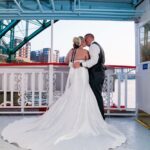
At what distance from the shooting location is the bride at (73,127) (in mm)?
3035

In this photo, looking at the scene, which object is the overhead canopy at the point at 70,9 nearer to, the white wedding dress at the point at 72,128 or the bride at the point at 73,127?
the bride at the point at 73,127

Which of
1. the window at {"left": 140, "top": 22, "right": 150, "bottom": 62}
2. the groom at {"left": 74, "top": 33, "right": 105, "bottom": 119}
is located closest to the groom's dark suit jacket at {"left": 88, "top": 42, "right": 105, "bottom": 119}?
the groom at {"left": 74, "top": 33, "right": 105, "bottom": 119}

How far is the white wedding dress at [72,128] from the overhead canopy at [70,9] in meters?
1.33

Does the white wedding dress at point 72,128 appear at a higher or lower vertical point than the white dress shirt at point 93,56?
lower

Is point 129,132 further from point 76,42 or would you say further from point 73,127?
point 76,42

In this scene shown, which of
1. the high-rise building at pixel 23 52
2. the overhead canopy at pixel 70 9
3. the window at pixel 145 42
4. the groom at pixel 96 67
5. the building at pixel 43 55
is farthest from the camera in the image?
the high-rise building at pixel 23 52

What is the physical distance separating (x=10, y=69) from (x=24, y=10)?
1.47m

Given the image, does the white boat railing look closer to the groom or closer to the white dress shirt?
the groom

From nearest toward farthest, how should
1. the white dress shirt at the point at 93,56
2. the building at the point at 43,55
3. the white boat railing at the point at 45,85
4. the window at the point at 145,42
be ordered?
the white dress shirt at the point at 93,56
the window at the point at 145,42
the white boat railing at the point at 45,85
the building at the point at 43,55

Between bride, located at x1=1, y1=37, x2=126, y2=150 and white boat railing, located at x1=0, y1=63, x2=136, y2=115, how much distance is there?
1.24 m

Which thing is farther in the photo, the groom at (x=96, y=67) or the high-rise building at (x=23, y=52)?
the high-rise building at (x=23, y=52)

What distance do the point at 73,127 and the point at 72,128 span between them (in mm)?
23

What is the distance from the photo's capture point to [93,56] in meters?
3.83

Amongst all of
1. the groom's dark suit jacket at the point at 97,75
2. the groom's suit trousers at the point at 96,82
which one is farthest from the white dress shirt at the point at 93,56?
the groom's suit trousers at the point at 96,82
